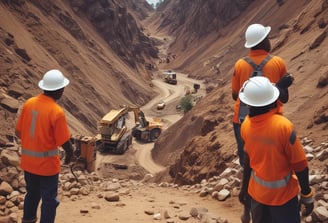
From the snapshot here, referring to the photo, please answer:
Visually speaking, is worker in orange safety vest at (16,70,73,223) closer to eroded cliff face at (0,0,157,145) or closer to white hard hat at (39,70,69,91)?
white hard hat at (39,70,69,91)

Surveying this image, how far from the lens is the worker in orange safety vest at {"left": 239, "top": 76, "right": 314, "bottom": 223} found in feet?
12.7

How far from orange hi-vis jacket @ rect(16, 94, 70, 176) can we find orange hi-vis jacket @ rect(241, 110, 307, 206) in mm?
2204

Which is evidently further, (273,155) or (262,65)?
(262,65)

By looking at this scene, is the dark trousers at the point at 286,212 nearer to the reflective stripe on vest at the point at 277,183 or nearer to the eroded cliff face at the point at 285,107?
the reflective stripe on vest at the point at 277,183

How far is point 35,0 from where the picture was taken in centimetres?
3186

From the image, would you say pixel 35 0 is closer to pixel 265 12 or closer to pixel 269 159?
pixel 265 12

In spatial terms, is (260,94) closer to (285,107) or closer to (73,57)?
(285,107)

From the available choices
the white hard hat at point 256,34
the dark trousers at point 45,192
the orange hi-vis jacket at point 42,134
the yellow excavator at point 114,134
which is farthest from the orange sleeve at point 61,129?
the yellow excavator at point 114,134

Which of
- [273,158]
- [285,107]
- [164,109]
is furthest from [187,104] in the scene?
[273,158]

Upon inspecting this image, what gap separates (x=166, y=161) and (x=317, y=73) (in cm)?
836

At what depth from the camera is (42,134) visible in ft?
16.7

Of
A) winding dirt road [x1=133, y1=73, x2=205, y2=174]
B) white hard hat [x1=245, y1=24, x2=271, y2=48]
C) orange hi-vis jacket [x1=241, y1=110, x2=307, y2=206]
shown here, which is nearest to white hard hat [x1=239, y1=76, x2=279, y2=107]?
orange hi-vis jacket [x1=241, y1=110, x2=307, y2=206]

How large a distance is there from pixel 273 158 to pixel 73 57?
2695cm

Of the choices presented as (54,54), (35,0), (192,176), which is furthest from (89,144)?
(35,0)
